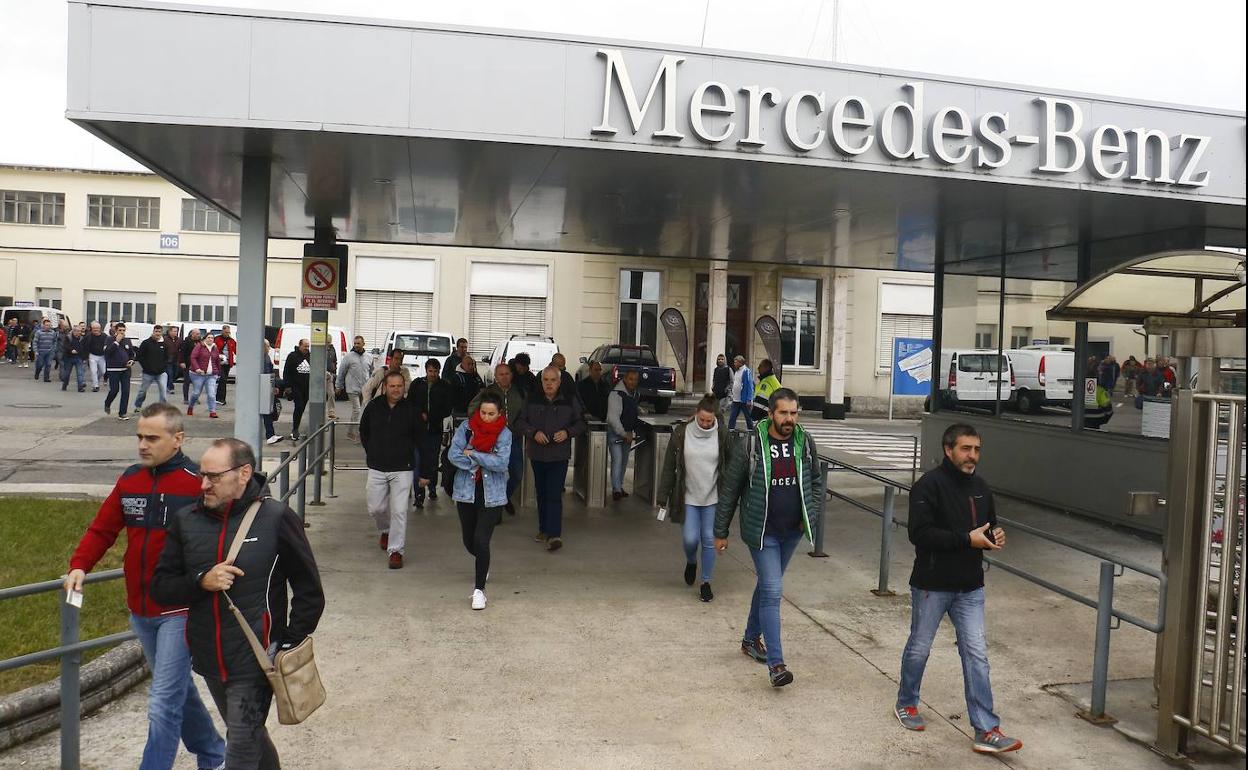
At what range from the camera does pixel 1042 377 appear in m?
12.4

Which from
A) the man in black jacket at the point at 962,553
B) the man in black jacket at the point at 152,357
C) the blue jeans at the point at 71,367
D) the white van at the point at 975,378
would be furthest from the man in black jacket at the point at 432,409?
the blue jeans at the point at 71,367

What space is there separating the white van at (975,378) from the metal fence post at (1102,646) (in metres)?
7.69

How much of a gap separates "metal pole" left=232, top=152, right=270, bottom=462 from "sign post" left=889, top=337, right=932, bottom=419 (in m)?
21.3

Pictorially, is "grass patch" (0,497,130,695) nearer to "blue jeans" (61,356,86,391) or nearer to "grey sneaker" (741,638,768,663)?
"grey sneaker" (741,638,768,663)

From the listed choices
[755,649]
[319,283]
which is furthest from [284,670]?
[319,283]

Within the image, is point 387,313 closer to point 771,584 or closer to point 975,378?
point 975,378

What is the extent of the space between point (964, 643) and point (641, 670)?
2.00 m

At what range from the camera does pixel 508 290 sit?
3134 centimetres

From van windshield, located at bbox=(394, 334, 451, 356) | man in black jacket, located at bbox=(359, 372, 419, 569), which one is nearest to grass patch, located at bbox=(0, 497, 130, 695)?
man in black jacket, located at bbox=(359, 372, 419, 569)

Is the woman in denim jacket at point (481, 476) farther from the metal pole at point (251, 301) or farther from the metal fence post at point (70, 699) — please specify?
the metal fence post at point (70, 699)

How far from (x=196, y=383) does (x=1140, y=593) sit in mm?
17038

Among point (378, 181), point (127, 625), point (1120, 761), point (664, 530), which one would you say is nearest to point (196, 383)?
point (378, 181)

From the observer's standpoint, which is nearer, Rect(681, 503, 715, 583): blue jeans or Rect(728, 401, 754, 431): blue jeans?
Rect(681, 503, 715, 583): blue jeans

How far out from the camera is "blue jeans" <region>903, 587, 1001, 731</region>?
5125 millimetres
